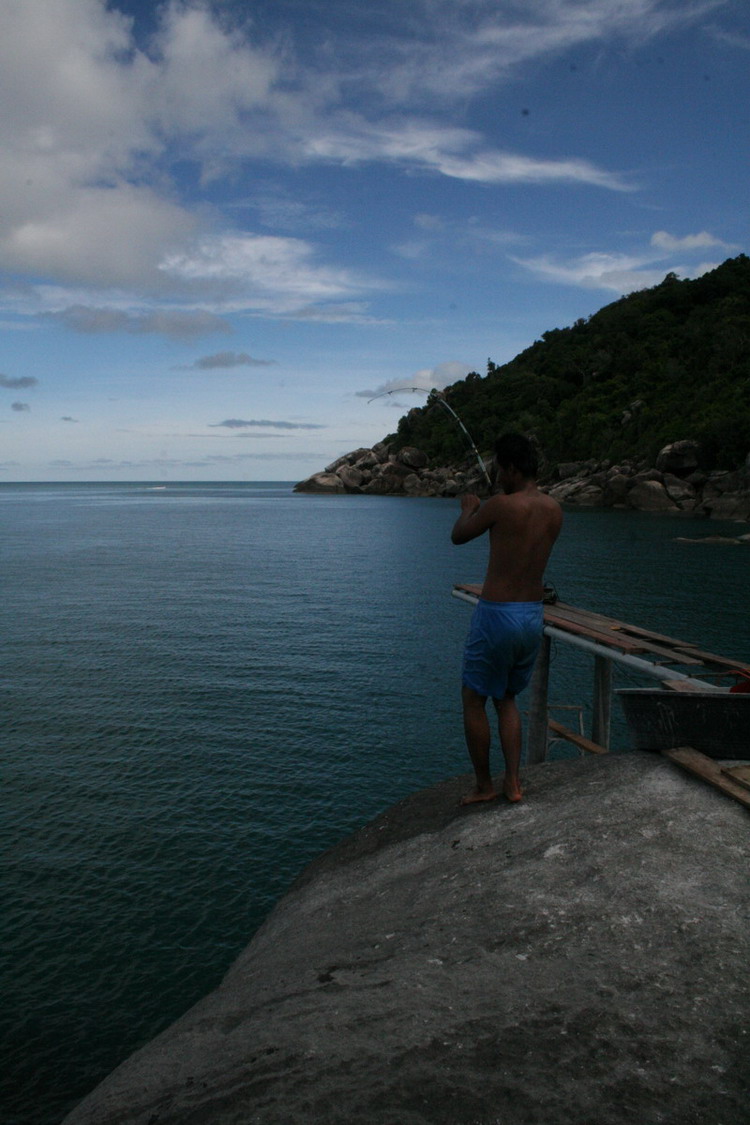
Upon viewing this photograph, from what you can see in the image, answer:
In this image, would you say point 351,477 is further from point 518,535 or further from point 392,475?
point 518,535

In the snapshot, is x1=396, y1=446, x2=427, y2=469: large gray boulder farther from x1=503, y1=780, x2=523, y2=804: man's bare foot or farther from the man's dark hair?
the man's dark hair

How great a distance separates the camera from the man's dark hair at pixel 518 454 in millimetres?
6438

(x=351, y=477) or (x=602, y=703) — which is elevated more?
(x=351, y=477)

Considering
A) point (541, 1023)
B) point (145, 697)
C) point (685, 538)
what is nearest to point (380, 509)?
point (685, 538)

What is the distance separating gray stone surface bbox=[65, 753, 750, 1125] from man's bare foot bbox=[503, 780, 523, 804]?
12 cm

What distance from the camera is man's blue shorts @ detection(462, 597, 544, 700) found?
639 cm

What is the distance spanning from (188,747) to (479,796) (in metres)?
11.7

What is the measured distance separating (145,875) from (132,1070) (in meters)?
7.40

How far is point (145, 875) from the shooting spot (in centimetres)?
1217

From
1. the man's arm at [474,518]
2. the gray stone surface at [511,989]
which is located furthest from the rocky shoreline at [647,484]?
the gray stone surface at [511,989]

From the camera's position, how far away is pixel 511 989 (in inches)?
171

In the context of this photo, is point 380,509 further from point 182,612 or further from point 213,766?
point 213,766

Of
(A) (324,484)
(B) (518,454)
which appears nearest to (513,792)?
(B) (518,454)

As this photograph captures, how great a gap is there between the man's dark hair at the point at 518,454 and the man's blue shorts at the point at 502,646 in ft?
3.68
